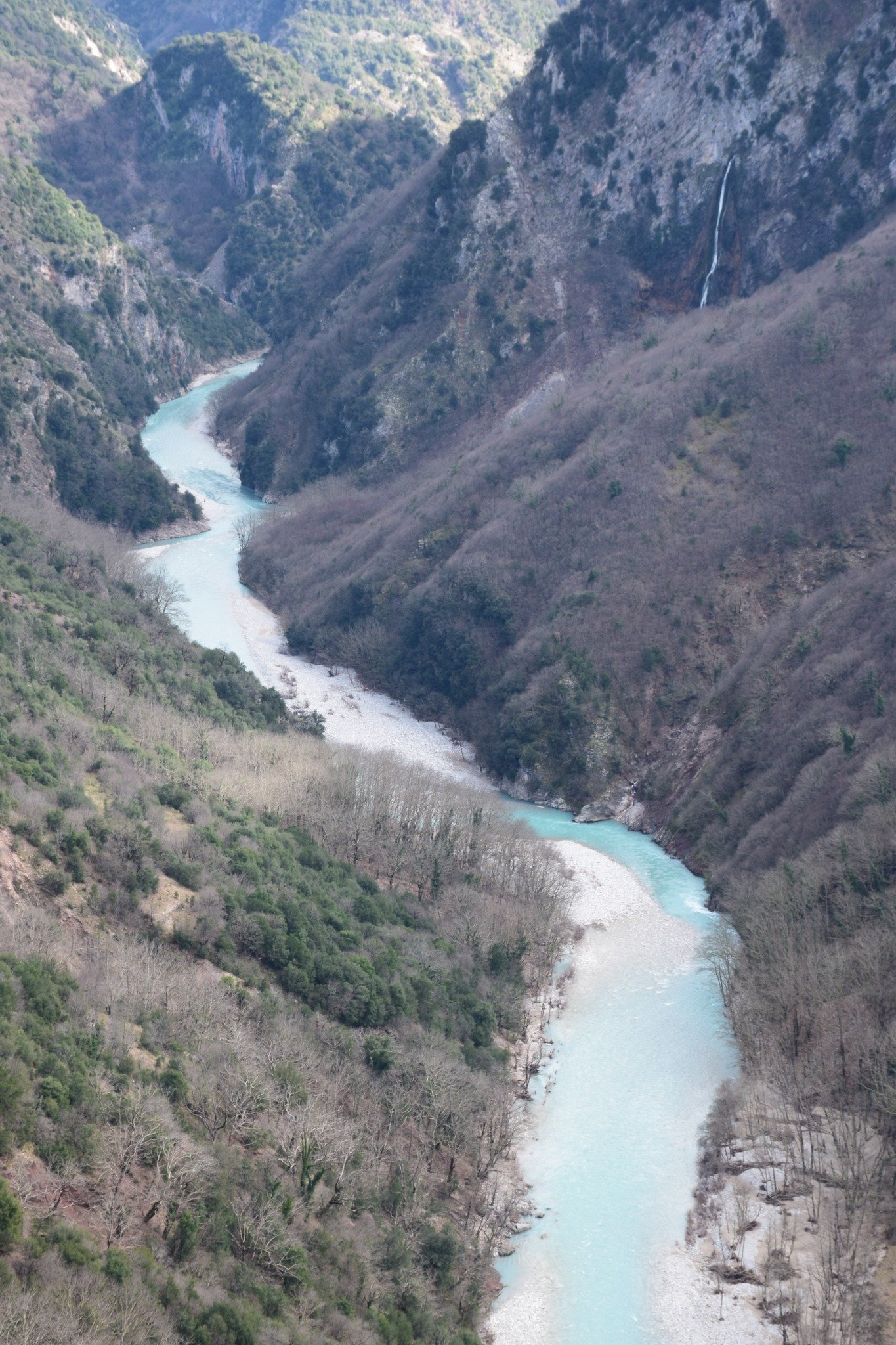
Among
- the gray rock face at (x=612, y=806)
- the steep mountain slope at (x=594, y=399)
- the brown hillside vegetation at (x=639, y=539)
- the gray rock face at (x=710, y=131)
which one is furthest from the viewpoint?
the gray rock face at (x=710, y=131)

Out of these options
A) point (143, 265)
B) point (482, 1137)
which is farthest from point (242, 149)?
point (482, 1137)

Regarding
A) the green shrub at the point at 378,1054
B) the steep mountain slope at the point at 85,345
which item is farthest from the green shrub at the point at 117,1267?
the steep mountain slope at the point at 85,345

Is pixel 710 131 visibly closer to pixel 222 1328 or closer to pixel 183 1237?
pixel 183 1237

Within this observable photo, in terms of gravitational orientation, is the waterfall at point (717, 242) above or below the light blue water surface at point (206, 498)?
above

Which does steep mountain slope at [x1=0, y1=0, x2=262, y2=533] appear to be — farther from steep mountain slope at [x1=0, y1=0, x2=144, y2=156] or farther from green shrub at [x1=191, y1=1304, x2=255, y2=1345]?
green shrub at [x1=191, y1=1304, x2=255, y2=1345]

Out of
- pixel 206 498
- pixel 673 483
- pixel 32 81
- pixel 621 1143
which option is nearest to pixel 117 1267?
pixel 621 1143

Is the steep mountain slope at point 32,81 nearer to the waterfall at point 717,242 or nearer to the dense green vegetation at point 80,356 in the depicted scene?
the dense green vegetation at point 80,356

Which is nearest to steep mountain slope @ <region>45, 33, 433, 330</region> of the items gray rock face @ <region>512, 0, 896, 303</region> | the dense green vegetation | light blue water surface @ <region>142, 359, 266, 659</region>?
light blue water surface @ <region>142, 359, 266, 659</region>
